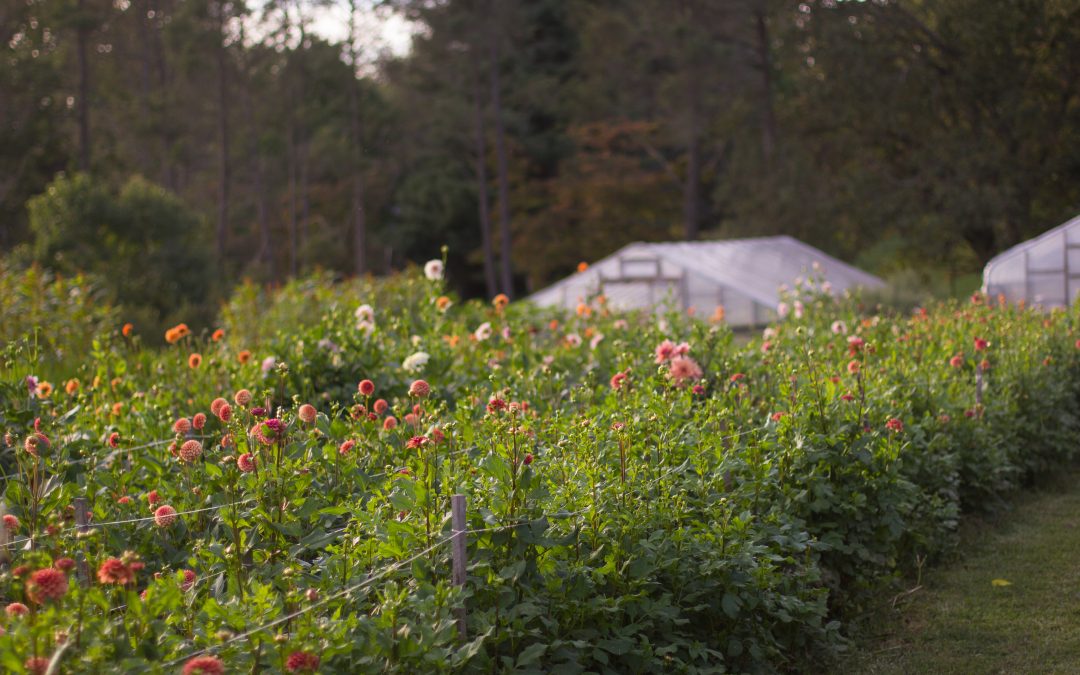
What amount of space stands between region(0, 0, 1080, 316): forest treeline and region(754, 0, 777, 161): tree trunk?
0.09 metres

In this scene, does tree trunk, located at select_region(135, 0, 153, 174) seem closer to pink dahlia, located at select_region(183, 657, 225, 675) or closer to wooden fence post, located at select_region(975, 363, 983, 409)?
wooden fence post, located at select_region(975, 363, 983, 409)

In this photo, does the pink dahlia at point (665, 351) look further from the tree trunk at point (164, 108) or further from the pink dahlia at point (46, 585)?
the tree trunk at point (164, 108)

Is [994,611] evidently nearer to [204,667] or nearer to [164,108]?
[204,667]

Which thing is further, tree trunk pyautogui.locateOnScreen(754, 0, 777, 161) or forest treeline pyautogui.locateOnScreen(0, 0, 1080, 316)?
tree trunk pyautogui.locateOnScreen(754, 0, 777, 161)

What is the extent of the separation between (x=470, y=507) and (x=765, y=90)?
25569mm

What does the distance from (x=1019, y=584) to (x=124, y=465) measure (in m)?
3.56

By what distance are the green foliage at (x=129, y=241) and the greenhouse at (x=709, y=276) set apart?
6143 millimetres

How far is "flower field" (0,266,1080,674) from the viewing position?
2.45 meters

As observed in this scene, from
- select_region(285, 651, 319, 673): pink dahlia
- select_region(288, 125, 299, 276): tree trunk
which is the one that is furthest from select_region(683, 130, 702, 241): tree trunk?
select_region(285, 651, 319, 673): pink dahlia

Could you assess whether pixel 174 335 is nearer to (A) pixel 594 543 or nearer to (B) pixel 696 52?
(A) pixel 594 543

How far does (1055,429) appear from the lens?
6.67m

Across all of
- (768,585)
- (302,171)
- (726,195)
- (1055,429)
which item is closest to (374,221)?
(302,171)

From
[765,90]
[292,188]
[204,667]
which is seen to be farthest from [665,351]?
[292,188]

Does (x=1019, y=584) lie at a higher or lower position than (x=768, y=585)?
lower
